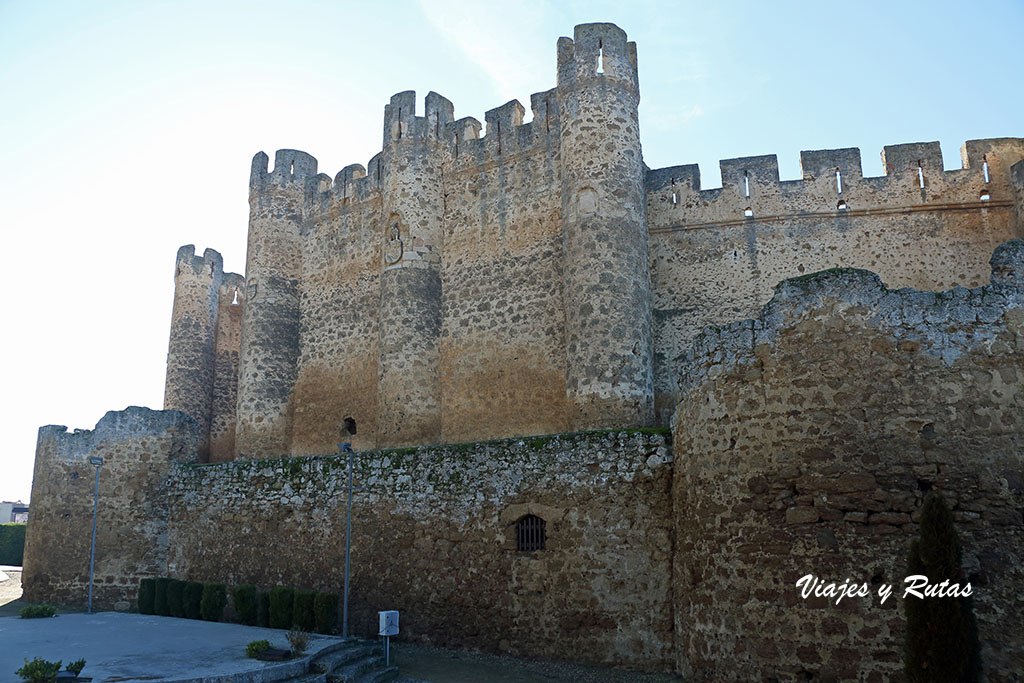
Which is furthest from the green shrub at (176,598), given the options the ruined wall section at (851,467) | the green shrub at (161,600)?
the ruined wall section at (851,467)

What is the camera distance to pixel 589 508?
11.2 m

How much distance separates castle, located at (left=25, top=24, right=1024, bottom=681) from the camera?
8406 mm

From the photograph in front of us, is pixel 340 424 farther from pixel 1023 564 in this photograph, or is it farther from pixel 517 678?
pixel 1023 564

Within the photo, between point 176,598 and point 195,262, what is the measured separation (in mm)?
11156

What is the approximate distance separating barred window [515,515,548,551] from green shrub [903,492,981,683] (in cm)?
516

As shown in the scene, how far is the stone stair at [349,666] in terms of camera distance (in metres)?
10.3

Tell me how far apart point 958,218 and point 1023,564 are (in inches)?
417

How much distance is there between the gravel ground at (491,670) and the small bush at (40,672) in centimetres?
406

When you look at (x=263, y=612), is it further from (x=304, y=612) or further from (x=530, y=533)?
(x=530, y=533)

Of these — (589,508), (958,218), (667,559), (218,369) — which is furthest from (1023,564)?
(218,369)

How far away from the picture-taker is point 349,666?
10.8 m

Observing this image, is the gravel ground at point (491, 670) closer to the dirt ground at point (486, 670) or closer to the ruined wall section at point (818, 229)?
the dirt ground at point (486, 670)

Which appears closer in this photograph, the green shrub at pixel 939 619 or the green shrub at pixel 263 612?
the green shrub at pixel 939 619

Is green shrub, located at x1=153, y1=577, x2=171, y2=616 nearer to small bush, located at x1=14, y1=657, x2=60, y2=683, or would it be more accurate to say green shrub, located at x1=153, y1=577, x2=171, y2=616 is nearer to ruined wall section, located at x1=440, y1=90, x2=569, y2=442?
ruined wall section, located at x1=440, y1=90, x2=569, y2=442
